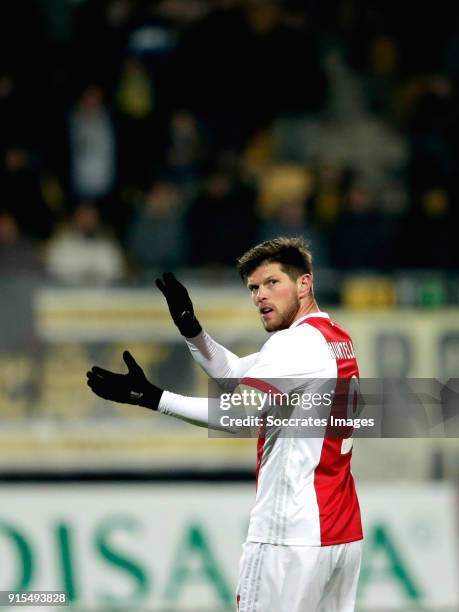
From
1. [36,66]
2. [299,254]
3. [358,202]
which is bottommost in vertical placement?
[299,254]

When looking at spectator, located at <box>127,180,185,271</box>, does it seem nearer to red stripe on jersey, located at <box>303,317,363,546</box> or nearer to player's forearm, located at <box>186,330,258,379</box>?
player's forearm, located at <box>186,330,258,379</box>

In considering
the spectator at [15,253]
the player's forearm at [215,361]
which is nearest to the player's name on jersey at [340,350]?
the player's forearm at [215,361]

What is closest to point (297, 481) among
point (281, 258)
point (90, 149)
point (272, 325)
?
point (272, 325)

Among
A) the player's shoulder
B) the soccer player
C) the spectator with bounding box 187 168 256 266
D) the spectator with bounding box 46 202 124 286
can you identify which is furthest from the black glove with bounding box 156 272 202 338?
the spectator with bounding box 187 168 256 266

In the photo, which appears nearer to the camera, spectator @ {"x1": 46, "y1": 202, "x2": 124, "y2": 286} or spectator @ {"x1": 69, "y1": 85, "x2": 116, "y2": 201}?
spectator @ {"x1": 46, "y1": 202, "x2": 124, "y2": 286}

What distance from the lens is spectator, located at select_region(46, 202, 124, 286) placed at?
9.20m

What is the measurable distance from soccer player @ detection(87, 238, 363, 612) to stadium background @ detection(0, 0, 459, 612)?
11.6 feet

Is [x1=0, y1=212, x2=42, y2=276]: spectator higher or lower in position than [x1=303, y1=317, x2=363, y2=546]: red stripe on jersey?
higher

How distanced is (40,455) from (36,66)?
370cm

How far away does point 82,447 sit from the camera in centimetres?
861

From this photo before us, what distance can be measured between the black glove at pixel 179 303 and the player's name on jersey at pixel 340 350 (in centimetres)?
56

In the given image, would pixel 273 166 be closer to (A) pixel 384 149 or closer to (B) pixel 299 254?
(A) pixel 384 149

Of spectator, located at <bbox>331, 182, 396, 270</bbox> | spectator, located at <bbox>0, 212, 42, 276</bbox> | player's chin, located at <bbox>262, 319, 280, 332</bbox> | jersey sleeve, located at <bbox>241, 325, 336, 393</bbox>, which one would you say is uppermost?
spectator, located at <bbox>331, 182, 396, 270</bbox>

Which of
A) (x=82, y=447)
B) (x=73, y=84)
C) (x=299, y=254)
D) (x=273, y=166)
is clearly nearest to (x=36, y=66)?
(x=73, y=84)
